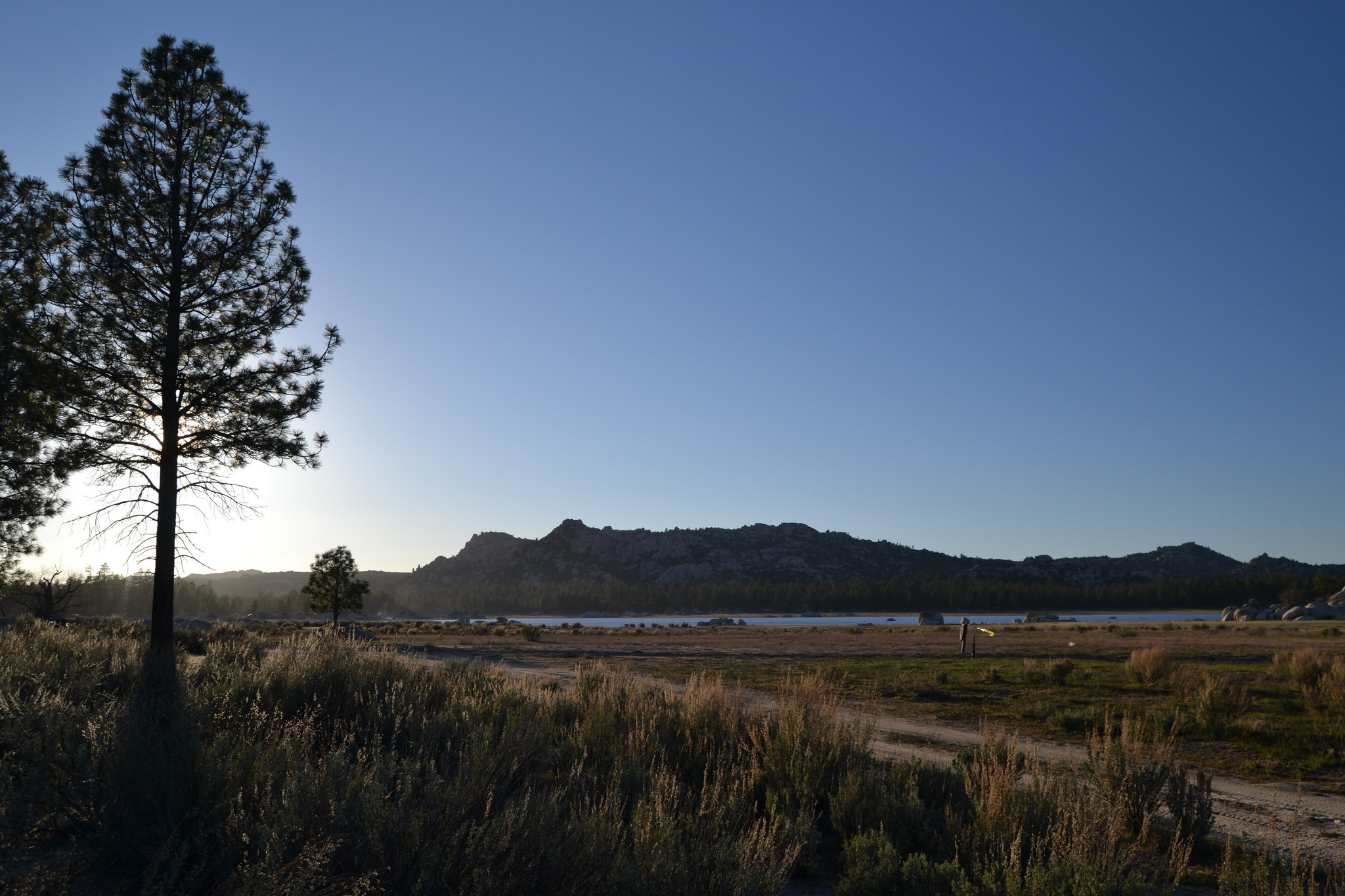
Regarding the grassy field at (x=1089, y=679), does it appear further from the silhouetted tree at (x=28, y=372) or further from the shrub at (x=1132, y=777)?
the silhouetted tree at (x=28, y=372)

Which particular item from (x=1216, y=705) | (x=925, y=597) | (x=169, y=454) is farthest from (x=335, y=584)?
(x=925, y=597)

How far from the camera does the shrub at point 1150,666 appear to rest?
68.2ft

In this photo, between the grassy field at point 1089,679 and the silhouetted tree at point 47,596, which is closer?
the grassy field at point 1089,679

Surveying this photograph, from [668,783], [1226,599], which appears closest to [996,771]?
[668,783]

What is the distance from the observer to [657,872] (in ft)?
14.7

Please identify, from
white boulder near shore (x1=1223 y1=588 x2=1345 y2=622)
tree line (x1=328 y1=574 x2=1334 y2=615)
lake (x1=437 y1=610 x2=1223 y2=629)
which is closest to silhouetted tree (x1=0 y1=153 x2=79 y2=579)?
white boulder near shore (x1=1223 y1=588 x2=1345 y2=622)

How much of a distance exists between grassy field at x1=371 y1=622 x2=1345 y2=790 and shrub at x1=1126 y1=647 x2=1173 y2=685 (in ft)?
0.14

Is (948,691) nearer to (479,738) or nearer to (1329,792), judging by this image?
(1329,792)

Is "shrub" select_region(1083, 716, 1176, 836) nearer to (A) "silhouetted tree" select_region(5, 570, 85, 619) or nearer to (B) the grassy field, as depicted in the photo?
(B) the grassy field

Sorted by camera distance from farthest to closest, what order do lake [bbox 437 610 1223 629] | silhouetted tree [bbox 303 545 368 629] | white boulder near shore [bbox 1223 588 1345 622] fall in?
lake [bbox 437 610 1223 629] < white boulder near shore [bbox 1223 588 1345 622] < silhouetted tree [bbox 303 545 368 629]

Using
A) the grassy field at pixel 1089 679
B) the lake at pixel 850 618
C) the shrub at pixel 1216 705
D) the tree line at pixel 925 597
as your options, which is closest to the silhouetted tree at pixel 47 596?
the grassy field at pixel 1089 679

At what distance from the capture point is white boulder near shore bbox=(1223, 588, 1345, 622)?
7744 centimetres

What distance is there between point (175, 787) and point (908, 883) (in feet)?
18.0

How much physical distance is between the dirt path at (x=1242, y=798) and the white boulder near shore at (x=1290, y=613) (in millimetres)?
76845
